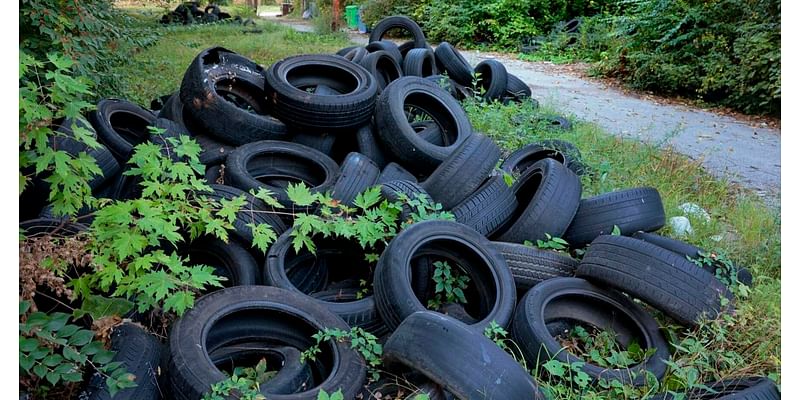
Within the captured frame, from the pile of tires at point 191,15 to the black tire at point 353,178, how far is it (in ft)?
57.9

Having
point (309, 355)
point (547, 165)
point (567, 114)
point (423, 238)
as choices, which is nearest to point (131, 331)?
point (309, 355)

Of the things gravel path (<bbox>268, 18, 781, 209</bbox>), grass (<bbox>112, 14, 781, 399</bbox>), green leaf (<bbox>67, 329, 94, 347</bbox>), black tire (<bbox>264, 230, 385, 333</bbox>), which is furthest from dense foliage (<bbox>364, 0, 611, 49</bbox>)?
green leaf (<bbox>67, 329, 94, 347</bbox>)

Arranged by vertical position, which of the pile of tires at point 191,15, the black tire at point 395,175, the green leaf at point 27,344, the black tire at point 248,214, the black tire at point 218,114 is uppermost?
the black tire at point 218,114

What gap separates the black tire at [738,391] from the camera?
3064mm

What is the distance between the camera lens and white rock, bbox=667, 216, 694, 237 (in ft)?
17.0

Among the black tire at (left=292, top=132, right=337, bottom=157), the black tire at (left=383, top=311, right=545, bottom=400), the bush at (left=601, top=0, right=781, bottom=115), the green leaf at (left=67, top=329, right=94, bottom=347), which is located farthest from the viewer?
the bush at (left=601, top=0, right=781, bottom=115)

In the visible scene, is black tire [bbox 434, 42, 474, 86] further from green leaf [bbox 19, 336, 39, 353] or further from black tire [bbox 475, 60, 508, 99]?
green leaf [bbox 19, 336, 39, 353]

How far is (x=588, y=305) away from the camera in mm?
4090

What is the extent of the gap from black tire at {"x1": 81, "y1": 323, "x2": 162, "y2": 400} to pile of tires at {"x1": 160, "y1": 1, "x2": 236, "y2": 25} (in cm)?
1914

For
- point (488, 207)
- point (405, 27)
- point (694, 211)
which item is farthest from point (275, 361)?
point (405, 27)

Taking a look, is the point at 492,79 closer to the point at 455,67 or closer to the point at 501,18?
the point at 455,67

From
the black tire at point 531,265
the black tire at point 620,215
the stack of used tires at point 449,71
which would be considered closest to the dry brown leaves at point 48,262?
the black tire at point 531,265

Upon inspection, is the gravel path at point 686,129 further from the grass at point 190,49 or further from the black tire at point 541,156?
the grass at point 190,49

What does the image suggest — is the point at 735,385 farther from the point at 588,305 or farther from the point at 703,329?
the point at 588,305
